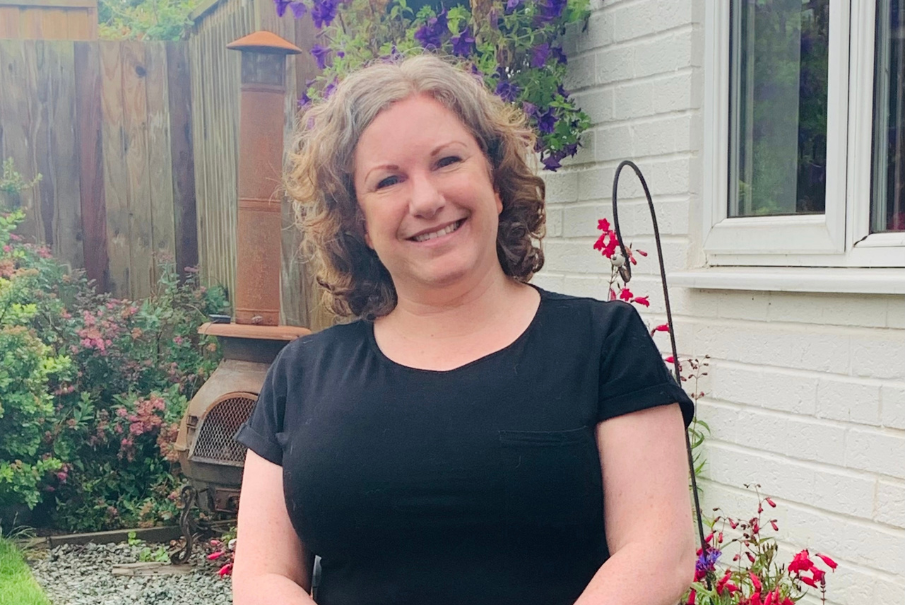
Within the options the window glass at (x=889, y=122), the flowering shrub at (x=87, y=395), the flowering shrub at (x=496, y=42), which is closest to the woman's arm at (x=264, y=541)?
the window glass at (x=889, y=122)

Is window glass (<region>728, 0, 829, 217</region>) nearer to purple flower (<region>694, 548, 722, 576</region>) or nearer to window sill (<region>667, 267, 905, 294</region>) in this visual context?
window sill (<region>667, 267, 905, 294</region>)

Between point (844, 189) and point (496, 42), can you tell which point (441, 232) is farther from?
point (496, 42)

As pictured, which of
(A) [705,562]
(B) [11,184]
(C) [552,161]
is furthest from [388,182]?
(B) [11,184]

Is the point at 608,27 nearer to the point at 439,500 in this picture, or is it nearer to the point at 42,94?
the point at 439,500

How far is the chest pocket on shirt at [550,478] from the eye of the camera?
1440 millimetres

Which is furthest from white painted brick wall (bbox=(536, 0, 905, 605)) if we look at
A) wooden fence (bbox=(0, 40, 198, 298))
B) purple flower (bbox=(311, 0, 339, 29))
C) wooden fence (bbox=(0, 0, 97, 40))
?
wooden fence (bbox=(0, 0, 97, 40))

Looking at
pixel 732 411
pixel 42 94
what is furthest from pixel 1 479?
pixel 732 411

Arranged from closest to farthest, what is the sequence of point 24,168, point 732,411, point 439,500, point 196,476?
point 439,500
point 732,411
point 196,476
point 24,168

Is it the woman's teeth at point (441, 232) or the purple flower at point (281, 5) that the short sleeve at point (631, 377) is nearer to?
the woman's teeth at point (441, 232)

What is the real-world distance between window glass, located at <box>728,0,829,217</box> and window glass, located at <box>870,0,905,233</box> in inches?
6.1

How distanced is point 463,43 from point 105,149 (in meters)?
2.83

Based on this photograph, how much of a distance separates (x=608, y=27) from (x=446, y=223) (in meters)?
1.53

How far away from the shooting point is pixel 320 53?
3.11m

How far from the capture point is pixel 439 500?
146 cm
